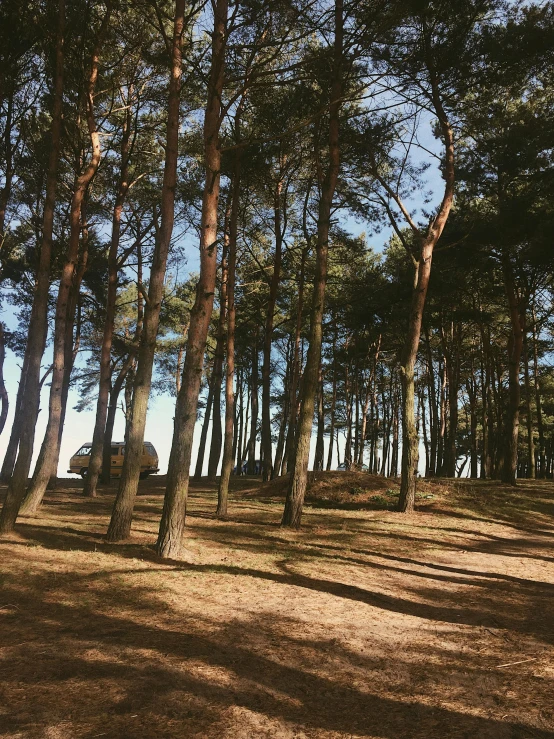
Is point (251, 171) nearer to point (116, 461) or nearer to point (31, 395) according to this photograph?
point (31, 395)

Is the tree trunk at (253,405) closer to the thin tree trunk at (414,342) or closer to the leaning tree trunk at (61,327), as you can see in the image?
the thin tree trunk at (414,342)

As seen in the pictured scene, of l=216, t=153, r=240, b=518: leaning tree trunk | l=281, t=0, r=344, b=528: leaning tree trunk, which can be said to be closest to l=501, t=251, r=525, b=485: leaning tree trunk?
l=281, t=0, r=344, b=528: leaning tree trunk

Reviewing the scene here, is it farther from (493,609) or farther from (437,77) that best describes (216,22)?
(493,609)

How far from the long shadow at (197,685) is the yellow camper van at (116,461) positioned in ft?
66.1

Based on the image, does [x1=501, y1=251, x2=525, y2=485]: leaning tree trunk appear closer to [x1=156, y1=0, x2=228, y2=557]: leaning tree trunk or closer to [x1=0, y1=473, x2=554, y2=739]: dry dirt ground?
[x1=0, y1=473, x2=554, y2=739]: dry dirt ground

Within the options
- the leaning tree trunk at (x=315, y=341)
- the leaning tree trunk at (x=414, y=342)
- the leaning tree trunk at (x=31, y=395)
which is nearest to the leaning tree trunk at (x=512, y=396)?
the leaning tree trunk at (x=414, y=342)

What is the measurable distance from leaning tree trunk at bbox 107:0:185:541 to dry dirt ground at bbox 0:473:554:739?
0.55 meters

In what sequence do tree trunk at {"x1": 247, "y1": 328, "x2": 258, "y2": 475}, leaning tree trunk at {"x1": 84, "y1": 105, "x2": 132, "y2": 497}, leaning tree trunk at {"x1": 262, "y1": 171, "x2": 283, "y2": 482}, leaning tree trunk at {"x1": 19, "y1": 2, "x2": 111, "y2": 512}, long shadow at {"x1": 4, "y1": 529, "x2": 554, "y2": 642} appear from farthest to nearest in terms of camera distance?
tree trunk at {"x1": 247, "y1": 328, "x2": 258, "y2": 475}
leaning tree trunk at {"x1": 262, "y1": 171, "x2": 283, "y2": 482}
leaning tree trunk at {"x1": 84, "y1": 105, "x2": 132, "y2": 497}
leaning tree trunk at {"x1": 19, "y1": 2, "x2": 111, "y2": 512}
long shadow at {"x1": 4, "y1": 529, "x2": 554, "y2": 642}

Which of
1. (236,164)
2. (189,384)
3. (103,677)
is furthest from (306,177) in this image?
(103,677)

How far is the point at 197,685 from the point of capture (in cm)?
375

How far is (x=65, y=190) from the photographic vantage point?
16.7m

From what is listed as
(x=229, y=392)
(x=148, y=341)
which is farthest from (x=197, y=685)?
(x=229, y=392)

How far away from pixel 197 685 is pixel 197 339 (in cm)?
504

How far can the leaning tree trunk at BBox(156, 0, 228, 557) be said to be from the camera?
7586 mm
